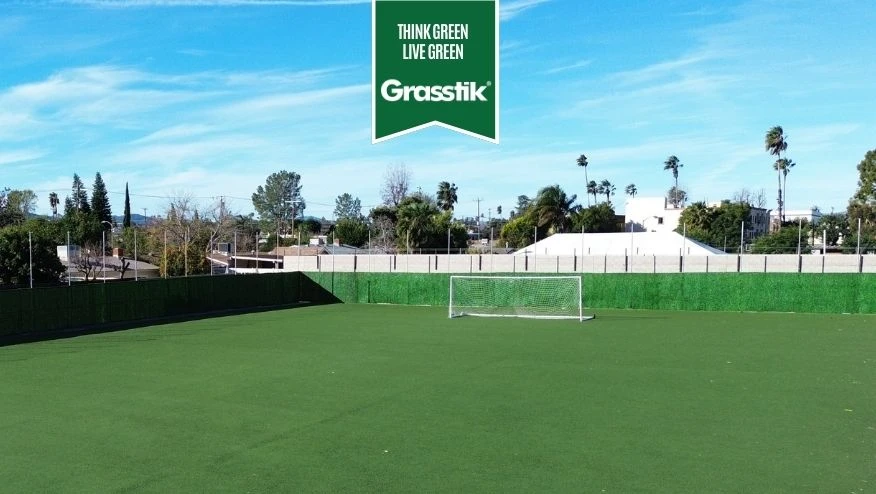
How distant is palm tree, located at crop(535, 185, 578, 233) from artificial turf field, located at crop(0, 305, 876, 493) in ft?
154

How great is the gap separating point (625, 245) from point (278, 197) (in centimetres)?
9760

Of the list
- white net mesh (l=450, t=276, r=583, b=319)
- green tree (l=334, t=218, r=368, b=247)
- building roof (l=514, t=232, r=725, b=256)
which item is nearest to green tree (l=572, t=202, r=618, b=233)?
building roof (l=514, t=232, r=725, b=256)

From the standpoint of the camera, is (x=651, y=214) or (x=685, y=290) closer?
(x=685, y=290)

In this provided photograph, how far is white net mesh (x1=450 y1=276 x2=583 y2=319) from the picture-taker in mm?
31000

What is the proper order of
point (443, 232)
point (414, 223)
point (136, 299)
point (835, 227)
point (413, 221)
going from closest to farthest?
1. point (136, 299)
2. point (413, 221)
3. point (414, 223)
4. point (443, 232)
5. point (835, 227)

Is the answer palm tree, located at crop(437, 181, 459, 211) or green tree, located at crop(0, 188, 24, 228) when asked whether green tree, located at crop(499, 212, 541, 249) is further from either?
green tree, located at crop(0, 188, 24, 228)

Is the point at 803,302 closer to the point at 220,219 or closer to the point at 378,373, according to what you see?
the point at 378,373

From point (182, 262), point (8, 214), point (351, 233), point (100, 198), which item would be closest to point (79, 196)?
point (100, 198)

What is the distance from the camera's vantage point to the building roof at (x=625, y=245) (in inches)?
1604

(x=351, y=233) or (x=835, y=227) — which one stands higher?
(x=835, y=227)

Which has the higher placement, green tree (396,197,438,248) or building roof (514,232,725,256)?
green tree (396,197,438,248)

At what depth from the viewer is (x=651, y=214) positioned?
90.4 meters

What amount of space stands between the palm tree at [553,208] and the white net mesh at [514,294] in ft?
109

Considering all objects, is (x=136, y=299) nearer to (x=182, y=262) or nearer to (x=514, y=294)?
(x=514, y=294)
